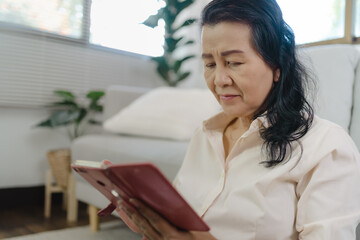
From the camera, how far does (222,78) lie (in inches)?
28.8

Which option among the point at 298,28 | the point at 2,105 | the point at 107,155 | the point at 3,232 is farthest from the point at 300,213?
the point at 2,105

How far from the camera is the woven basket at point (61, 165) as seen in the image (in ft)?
7.06

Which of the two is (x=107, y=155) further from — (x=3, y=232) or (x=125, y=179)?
(x=125, y=179)

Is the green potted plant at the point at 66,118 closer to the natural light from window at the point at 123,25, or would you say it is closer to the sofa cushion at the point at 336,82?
the natural light from window at the point at 123,25

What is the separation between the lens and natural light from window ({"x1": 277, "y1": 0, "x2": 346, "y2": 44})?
2.07 meters

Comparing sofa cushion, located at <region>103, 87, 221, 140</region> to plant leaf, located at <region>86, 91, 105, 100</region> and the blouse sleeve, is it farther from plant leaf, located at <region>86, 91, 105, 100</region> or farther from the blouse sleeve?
the blouse sleeve

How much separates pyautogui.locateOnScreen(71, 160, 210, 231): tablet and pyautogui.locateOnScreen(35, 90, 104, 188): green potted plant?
169 centimetres

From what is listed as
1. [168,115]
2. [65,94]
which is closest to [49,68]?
[65,94]

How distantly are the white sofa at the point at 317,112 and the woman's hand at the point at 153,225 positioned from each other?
56cm

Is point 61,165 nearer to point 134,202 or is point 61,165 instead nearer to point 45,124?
point 45,124

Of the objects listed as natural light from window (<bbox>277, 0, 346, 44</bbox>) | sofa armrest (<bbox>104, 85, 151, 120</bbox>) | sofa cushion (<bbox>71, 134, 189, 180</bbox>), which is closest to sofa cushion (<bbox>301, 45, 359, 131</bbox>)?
sofa cushion (<bbox>71, 134, 189, 180</bbox>)

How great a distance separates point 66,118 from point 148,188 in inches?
75.8

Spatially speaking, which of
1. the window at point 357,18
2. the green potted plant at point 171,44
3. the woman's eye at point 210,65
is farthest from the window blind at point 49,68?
the woman's eye at point 210,65

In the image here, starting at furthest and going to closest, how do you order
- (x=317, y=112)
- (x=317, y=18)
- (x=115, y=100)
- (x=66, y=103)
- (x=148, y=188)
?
(x=66, y=103)
(x=317, y=18)
(x=115, y=100)
(x=317, y=112)
(x=148, y=188)
